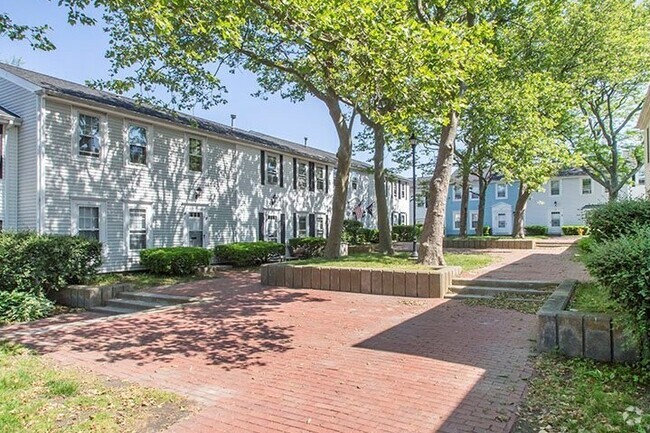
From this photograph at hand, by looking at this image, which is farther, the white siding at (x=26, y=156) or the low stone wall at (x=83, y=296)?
the white siding at (x=26, y=156)

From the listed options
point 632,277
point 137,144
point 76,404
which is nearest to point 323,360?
point 76,404

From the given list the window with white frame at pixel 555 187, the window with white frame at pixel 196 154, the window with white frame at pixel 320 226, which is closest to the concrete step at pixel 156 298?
the window with white frame at pixel 196 154

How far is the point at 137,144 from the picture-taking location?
49.7 feet

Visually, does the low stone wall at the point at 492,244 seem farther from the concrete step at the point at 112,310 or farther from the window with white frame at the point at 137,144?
the concrete step at the point at 112,310

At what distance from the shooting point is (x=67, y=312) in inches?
385

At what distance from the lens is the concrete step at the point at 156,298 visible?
992cm

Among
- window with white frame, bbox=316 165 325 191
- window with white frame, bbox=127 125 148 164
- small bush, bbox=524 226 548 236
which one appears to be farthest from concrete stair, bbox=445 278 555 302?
small bush, bbox=524 226 548 236

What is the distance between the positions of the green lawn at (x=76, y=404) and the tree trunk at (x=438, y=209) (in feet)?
29.2

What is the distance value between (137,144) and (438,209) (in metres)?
10.4

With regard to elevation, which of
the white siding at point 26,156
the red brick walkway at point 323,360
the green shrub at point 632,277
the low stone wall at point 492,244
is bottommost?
the red brick walkway at point 323,360

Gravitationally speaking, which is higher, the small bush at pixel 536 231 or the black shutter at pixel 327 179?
the black shutter at pixel 327 179

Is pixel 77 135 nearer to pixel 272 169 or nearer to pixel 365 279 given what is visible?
pixel 272 169

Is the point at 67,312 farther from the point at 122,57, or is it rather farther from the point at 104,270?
the point at 122,57

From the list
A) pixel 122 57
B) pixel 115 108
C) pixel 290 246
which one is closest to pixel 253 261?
pixel 290 246
